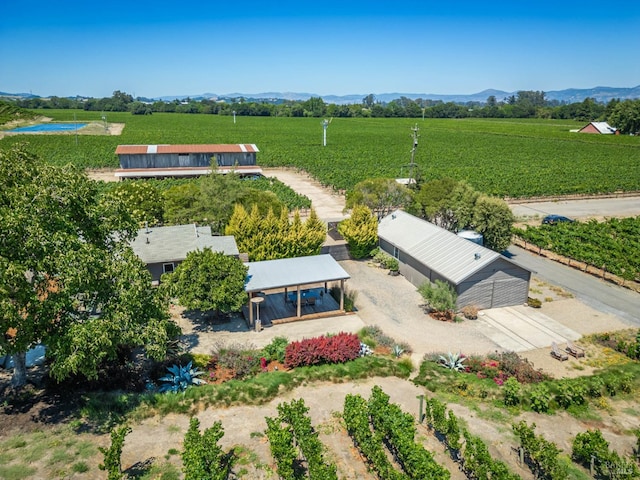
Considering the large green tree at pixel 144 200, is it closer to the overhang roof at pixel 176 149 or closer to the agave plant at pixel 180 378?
the agave plant at pixel 180 378

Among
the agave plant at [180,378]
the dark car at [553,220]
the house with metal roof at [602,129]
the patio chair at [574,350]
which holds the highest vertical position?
the house with metal roof at [602,129]

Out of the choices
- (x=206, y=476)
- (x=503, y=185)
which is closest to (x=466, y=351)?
(x=206, y=476)

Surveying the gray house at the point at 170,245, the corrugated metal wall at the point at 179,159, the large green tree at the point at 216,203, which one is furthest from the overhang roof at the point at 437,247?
the corrugated metal wall at the point at 179,159

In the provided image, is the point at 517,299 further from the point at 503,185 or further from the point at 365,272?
the point at 503,185

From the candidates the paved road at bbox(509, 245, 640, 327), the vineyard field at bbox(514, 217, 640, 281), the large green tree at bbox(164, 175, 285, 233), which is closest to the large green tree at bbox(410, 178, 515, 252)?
the paved road at bbox(509, 245, 640, 327)

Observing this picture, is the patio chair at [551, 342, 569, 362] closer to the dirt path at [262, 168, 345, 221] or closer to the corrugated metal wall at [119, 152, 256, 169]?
the dirt path at [262, 168, 345, 221]

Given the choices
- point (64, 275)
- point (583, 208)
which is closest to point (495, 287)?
point (64, 275)

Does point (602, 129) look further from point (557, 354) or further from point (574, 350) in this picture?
point (557, 354)
